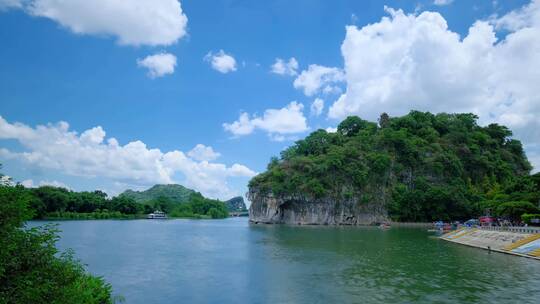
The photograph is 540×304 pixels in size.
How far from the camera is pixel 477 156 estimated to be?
121 metres

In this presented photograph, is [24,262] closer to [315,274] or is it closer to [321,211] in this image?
[315,274]

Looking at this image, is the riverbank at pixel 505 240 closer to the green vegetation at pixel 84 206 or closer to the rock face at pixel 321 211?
the rock face at pixel 321 211

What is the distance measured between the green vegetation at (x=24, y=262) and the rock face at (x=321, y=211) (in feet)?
333

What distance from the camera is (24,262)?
30.6 ft

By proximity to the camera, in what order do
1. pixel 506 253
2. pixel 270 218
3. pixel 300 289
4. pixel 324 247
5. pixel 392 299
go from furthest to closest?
pixel 270 218 < pixel 324 247 < pixel 506 253 < pixel 300 289 < pixel 392 299

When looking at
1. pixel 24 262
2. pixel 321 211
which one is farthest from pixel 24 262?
pixel 321 211

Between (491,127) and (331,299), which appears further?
(491,127)

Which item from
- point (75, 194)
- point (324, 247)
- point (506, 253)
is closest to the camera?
point (506, 253)

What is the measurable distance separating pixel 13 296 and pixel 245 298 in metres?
16.7

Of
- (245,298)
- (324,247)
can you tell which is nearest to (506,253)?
(324,247)

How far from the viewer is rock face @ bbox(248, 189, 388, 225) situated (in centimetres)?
10894

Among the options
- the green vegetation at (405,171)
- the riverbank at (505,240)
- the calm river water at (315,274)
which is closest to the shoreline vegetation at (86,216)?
the green vegetation at (405,171)

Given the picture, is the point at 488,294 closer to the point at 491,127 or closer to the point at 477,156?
the point at 477,156

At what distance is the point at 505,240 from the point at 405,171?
70699 millimetres
